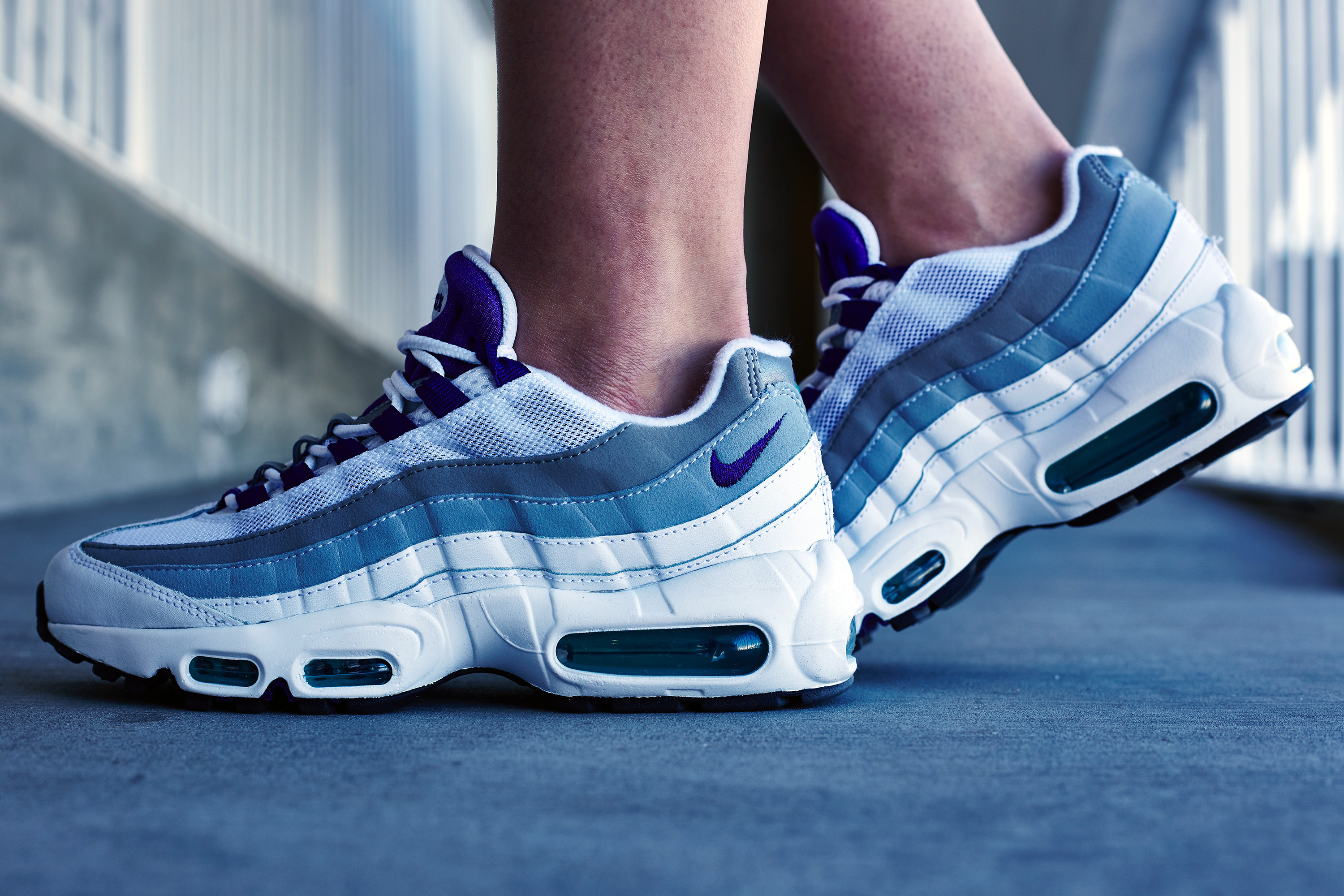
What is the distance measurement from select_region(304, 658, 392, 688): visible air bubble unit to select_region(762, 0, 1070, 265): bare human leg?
568 millimetres

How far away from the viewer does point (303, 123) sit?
18.1 ft

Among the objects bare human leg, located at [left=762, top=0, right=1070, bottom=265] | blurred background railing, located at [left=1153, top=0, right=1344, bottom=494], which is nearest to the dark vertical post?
blurred background railing, located at [left=1153, top=0, right=1344, bottom=494]

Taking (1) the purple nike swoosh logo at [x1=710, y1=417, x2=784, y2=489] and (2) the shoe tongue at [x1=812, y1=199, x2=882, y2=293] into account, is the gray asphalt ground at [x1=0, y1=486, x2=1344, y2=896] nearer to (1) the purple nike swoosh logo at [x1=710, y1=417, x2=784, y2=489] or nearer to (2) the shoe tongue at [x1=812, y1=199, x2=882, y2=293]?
(1) the purple nike swoosh logo at [x1=710, y1=417, x2=784, y2=489]

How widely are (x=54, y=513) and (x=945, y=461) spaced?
2736mm

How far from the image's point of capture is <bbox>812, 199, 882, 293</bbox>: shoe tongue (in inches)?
37.4

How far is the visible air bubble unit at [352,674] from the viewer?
2.37ft

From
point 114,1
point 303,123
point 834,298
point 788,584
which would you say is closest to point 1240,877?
point 788,584

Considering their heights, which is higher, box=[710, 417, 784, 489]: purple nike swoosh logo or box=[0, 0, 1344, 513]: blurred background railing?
box=[0, 0, 1344, 513]: blurred background railing

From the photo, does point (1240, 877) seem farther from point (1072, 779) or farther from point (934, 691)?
point (934, 691)

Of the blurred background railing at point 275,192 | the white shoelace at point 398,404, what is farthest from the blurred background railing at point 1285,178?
the white shoelace at point 398,404

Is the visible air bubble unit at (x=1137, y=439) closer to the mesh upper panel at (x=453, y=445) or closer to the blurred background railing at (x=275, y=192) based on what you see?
the blurred background railing at (x=275, y=192)

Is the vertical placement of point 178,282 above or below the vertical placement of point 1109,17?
below

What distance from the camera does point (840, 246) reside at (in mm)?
957

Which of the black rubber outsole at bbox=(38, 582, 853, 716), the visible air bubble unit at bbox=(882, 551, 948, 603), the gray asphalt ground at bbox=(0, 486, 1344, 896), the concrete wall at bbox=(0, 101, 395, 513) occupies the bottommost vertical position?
the gray asphalt ground at bbox=(0, 486, 1344, 896)
